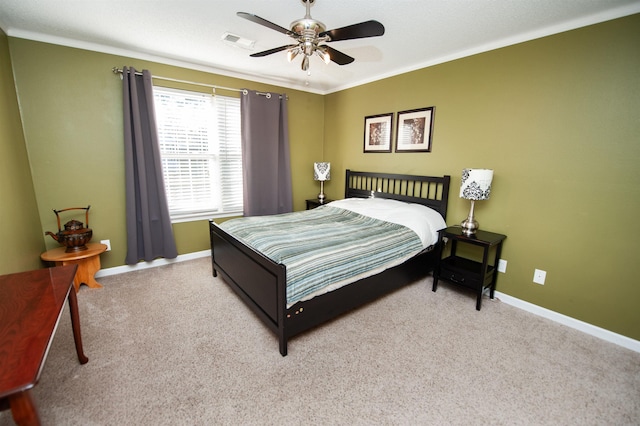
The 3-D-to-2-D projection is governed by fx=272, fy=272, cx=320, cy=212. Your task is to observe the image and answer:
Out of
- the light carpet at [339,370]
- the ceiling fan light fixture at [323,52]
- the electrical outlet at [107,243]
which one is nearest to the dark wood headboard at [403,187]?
the light carpet at [339,370]

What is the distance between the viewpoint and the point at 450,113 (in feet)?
9.83

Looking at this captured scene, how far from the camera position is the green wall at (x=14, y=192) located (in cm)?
213

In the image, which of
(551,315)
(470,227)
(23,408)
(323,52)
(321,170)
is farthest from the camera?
(321,170)

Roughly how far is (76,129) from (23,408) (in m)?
2.94

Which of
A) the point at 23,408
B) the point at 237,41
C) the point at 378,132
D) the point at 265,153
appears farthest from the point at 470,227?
the point at 23,408

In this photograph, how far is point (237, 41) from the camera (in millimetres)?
2654

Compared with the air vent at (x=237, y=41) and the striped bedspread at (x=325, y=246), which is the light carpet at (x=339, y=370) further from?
the air vent at (x=237, y=41)

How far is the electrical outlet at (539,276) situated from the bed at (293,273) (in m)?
0.86

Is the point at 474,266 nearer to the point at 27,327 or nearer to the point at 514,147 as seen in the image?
the point at 514,147

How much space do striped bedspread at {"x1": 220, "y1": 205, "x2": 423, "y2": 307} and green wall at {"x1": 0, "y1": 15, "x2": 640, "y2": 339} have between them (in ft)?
3.35

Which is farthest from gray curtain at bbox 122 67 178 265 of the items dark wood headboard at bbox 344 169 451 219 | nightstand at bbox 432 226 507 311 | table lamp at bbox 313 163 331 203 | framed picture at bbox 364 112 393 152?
nightstand at bbox 432 226 507 311

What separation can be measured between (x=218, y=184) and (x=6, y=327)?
2.82m

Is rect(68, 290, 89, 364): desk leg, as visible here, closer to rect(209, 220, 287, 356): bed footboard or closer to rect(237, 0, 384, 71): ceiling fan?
rect(209, 220, 287, 356): bed footboard

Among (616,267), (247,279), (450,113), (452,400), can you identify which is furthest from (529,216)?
(247,279)
